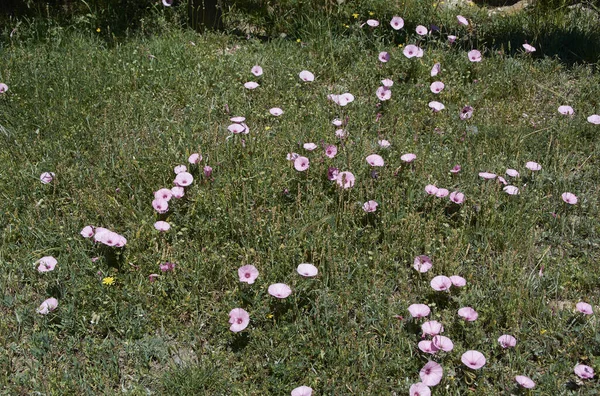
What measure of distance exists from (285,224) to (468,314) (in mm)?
900

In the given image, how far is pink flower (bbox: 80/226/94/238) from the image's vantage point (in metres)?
3.03

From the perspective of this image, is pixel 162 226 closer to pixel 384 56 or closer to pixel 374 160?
pixel 374 160

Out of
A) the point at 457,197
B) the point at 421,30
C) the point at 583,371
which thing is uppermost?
the point at 421,30

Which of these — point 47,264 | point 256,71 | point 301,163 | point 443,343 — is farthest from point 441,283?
point 256,71

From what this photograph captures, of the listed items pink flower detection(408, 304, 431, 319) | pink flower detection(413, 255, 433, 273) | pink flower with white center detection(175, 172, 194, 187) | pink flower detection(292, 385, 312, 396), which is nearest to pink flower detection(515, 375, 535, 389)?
pink flower detection(408, 304, 431, 319)

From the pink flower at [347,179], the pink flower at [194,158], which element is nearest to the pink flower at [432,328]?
the pink flower at [347,179]

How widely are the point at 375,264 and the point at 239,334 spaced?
0.64 metres

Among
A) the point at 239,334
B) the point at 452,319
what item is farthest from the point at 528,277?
the point at 239,334

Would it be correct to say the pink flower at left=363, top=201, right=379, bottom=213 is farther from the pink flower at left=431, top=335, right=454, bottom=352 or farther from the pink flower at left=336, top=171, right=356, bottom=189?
the pink flower at left=431, top=335, right=454, bottom=352

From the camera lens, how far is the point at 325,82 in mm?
4395

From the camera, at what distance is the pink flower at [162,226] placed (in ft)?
10.2

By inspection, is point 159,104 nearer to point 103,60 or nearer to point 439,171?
point 103,60

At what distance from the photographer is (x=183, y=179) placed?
3307 millimetres

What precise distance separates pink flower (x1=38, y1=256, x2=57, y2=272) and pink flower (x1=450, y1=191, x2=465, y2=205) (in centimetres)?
178
